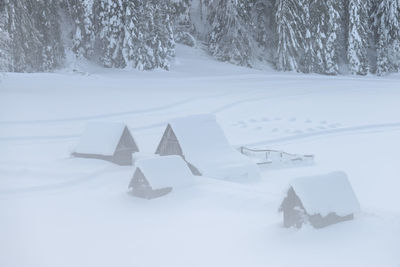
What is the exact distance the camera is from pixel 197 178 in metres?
12.3

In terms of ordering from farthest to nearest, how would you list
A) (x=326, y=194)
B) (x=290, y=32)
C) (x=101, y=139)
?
(x=290, y=32) → (x=101, y=139) → (x=326, y=194)

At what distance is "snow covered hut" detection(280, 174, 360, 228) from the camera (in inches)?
332

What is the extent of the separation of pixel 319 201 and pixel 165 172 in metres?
3.65

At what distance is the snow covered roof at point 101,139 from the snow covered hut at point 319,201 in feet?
20.9

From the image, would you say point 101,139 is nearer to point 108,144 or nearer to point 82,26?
point 108,144

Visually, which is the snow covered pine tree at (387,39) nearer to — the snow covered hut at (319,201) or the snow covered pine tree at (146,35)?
the snow covered pine tree at (146,35)

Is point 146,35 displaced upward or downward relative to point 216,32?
upward

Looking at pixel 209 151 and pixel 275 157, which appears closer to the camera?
pixel 209 151

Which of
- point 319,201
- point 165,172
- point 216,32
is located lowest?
point 216,32

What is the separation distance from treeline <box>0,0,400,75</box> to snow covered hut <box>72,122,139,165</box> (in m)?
12.0

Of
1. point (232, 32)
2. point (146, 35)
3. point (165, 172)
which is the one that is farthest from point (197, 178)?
point (232, 32)

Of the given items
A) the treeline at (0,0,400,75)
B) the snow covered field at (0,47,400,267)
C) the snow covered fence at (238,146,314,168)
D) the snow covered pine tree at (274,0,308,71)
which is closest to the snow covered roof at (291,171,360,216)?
the snow covered field at (0,47,400,267)

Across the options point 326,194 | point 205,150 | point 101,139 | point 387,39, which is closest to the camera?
point 326,194

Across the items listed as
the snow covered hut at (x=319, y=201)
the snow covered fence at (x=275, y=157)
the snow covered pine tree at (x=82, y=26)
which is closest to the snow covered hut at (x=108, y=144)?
the snow covered fence at (x=275, y=157)
